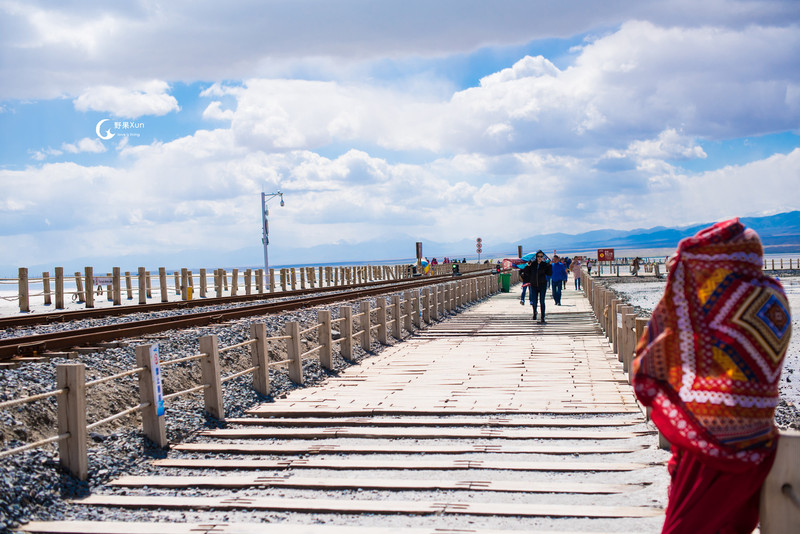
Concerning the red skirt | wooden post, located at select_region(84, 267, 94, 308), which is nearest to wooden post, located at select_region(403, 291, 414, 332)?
wooden post, located at select_region(84, 267, 94, 308)

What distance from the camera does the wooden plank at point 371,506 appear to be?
4961 millimetres

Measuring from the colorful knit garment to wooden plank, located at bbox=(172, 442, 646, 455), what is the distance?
3714mm

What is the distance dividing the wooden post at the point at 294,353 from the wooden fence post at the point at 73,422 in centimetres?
464

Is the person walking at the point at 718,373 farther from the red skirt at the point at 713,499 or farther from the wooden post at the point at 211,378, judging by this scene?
the wooden post at the point at 211,378

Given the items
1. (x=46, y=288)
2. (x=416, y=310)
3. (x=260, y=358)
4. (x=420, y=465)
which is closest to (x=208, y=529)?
(x=420, y=465)

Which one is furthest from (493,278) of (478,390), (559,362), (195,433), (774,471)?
(774,471)

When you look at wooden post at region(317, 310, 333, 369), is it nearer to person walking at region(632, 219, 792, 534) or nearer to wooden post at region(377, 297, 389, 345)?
wooden post at region(377, 297, 389, 345)

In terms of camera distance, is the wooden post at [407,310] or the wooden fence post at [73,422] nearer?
the wooden fence post at [73,422]

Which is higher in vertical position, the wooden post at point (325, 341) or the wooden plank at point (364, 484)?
the wooden post at point (325, 341)

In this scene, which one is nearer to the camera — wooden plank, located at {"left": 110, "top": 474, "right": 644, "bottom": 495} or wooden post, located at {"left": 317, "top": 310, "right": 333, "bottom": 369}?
wooden plank, located at {"left": 110, "top": 474, "right": 644, "bottom": 495}

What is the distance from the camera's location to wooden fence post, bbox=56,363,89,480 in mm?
6070

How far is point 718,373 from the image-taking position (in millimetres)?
2936

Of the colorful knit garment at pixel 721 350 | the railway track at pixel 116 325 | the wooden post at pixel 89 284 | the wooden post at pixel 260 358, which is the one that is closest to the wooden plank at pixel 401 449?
the wooden post at pixel 260 358

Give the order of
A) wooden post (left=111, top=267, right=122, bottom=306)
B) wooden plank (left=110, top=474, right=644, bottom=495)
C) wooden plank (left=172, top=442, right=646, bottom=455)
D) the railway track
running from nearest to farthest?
1. wooden plank (left=110, top=474, right=644, bottom=495)
2. wooden plank (left=172, top=442, right=646, bottom=455)
3. the railway track
4. wooden post (left=111, top=267, right=122, bottom=306)
